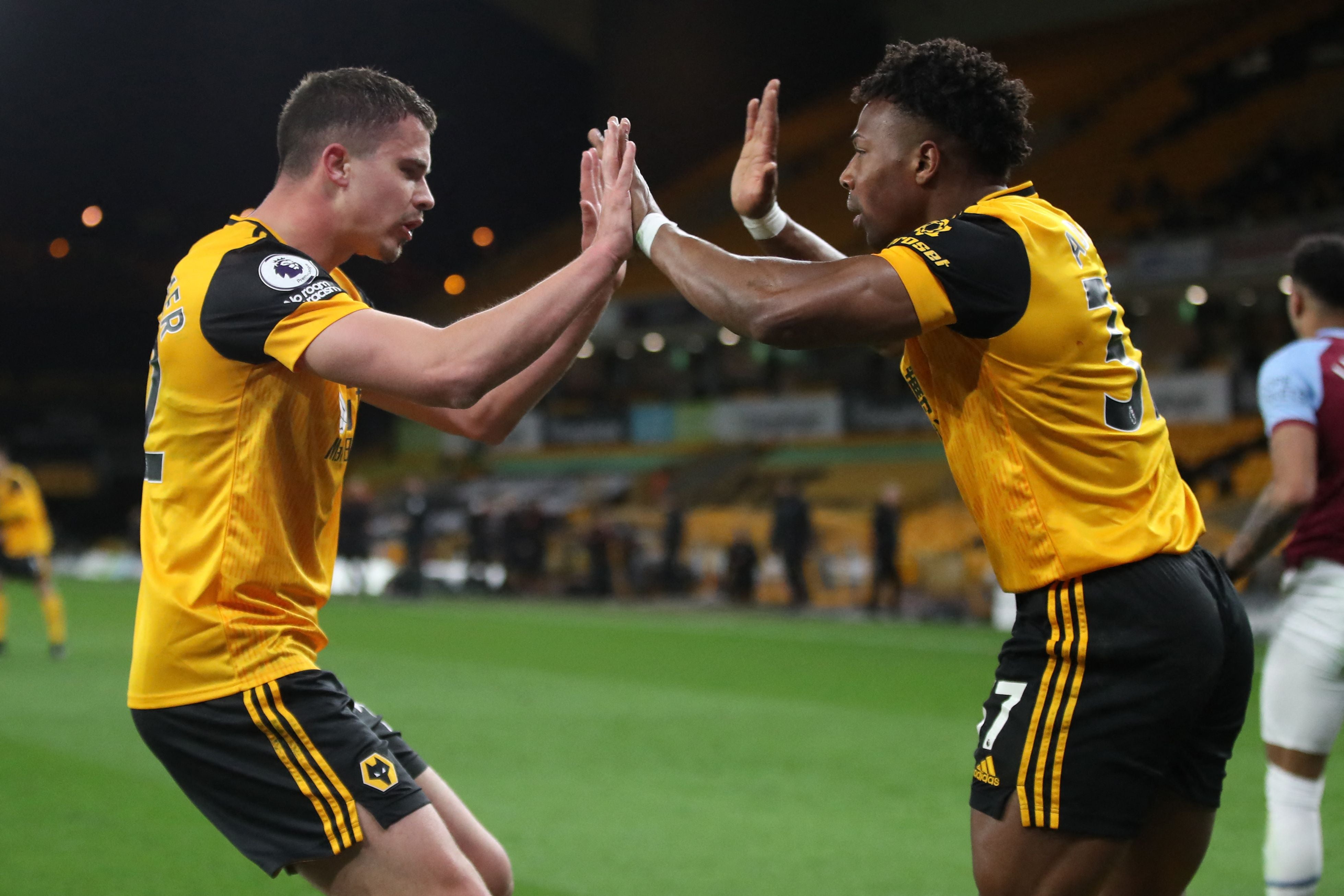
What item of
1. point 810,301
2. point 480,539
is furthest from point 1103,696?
point 480,539

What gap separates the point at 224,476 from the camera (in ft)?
9.57

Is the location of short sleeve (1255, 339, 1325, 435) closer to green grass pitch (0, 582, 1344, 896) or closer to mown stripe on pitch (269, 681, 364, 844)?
green grass pitch (0, 582, 1344, 896)

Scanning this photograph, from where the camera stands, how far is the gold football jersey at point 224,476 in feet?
9.41

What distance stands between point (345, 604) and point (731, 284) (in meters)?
21.4

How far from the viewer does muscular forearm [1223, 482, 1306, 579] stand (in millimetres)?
4242

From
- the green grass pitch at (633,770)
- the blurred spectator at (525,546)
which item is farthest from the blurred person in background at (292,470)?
the blurred spectator at (525,546)

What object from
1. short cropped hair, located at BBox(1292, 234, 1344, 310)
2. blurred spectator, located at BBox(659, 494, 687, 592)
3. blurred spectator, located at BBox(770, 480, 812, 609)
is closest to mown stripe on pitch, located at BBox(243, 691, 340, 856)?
short cropped hair, located at BBox(1292, 234, 1344, 310)

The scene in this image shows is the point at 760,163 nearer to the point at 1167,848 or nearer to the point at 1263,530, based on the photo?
the point at 1167,848

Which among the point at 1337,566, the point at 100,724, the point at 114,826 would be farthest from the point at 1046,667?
the point at 100,724

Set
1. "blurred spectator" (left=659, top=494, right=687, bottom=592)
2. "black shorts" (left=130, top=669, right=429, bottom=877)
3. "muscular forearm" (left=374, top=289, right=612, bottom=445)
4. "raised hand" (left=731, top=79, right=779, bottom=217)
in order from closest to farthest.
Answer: "black shorts" (left=130, top=669, right=429, bottom=877) < "raised hand" (left=731, top=79, right=779, bottom=217) < "muscular forearm" (left=374, top=289, right=612, bottom=445) < "blurred spectator" (left=659, top=494, right=687, bottom=592)

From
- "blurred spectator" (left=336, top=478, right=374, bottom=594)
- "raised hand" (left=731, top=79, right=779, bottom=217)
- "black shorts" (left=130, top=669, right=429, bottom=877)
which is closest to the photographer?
"black shorts" (left=130, top=669, right=429, bottom=877)

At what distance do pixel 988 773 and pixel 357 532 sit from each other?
2222 centimetres

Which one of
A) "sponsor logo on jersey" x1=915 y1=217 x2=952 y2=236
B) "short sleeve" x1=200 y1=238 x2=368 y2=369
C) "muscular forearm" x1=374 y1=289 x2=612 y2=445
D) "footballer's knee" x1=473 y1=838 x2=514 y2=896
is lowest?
"footballer's knee" x1=473 y1=838 x2=514 y2=896

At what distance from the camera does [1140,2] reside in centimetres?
3059
